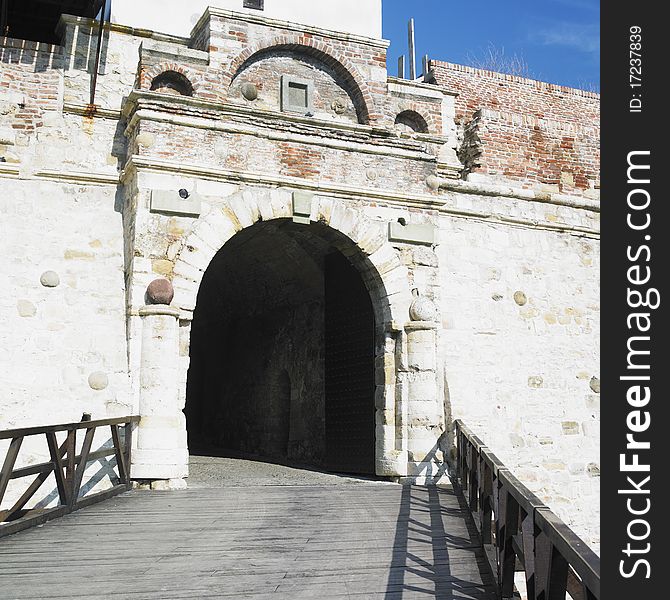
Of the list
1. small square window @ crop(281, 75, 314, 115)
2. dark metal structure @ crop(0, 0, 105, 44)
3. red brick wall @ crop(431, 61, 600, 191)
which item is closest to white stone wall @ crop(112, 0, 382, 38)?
dark metal structure @ crop(0, 0, 105, 44)

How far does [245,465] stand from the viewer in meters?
10.3

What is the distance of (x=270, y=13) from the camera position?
484 inches

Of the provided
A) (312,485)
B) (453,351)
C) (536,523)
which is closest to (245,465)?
(312,485)

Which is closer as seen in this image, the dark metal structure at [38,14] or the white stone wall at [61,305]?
the white stone wall at [61,305]

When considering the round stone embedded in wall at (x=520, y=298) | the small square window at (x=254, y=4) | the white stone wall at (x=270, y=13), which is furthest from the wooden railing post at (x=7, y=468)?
the small square window at (x=254, y=4)

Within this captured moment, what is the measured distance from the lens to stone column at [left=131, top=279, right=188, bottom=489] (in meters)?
7.37

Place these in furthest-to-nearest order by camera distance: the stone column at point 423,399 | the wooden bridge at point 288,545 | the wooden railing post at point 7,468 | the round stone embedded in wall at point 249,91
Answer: the round stone embedded in wall at point 249,91, the stone column at point 423,399, the wooden railing post at point 7,468, the wooden bridge at point 288,545

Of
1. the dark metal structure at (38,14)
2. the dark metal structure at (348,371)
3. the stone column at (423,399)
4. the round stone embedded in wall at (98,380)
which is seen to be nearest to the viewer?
the round stone embedded in wall at (98,380)

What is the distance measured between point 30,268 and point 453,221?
504 centimetres

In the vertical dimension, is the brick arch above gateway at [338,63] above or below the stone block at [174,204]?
above

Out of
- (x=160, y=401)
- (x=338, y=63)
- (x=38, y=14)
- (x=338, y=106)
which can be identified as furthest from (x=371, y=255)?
(x=38, y=14)

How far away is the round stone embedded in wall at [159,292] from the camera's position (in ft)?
25.1

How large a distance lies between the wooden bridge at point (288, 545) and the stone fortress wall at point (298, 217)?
1.50m

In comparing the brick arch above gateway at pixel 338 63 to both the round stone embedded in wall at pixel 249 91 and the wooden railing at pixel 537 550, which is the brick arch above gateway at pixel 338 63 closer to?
the round stone embedded in wall at pixel 249 91
